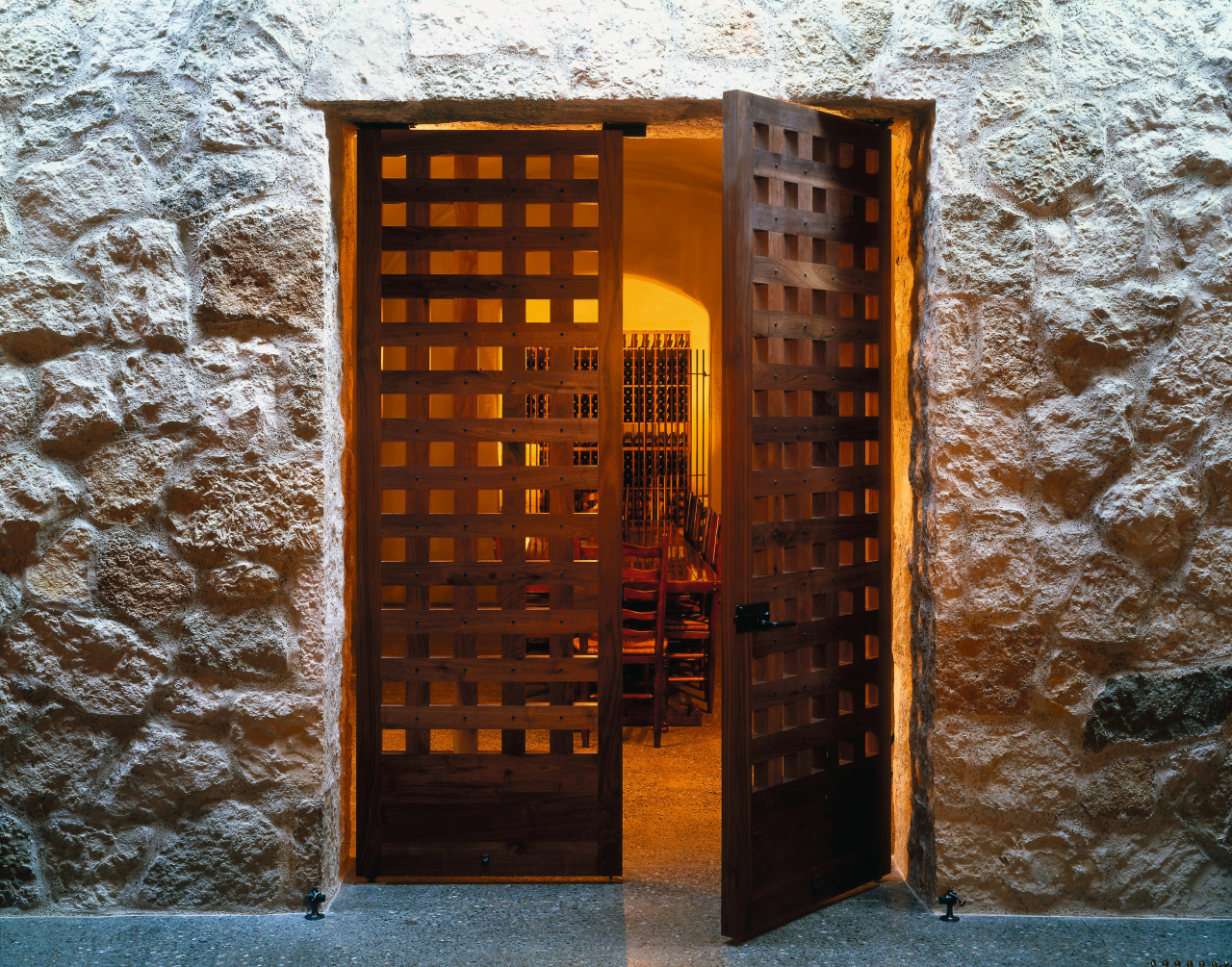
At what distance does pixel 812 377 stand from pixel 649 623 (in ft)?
7.81

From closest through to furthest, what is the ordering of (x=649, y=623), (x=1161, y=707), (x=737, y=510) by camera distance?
(x=737, y=510) < (x=1161, y=707) < (x=649, y=623)

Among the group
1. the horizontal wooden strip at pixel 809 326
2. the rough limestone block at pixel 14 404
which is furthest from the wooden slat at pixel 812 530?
the rough limestone block at pixel 14 404

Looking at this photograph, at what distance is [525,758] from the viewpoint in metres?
3.03

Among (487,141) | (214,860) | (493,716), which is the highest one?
(487,141)

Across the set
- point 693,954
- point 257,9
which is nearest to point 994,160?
point 257,9

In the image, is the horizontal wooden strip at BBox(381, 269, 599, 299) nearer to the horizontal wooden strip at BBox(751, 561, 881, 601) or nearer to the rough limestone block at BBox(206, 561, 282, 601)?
the rough limestone block at BBox(206, 561, 282, 601)

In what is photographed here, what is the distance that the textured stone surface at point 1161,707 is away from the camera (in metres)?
2.73

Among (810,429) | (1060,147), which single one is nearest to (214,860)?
(810,429)

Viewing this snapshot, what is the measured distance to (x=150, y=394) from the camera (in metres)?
2.72

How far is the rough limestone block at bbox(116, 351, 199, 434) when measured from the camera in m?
2.72

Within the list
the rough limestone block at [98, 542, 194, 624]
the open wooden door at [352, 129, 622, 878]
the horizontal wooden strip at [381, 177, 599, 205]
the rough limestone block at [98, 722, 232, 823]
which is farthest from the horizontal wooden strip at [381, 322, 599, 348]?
the rough limestone block at [98, 722, 232, 823]

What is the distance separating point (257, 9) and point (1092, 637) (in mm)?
2963

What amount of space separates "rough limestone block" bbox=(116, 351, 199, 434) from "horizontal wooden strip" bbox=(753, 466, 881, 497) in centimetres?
163

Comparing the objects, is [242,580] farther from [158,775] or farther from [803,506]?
[803,506]
